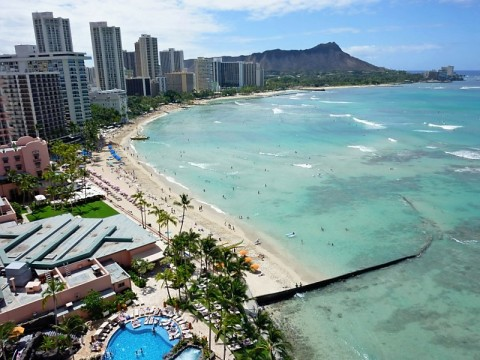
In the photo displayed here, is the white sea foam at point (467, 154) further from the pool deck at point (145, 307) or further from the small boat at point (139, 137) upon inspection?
the small boat at point (139, 137)

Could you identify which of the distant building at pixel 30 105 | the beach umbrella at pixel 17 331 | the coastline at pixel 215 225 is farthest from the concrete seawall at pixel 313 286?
the distant building at pixel 30 105

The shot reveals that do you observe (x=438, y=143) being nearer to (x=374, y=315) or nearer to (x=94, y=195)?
(x=374, y=315)

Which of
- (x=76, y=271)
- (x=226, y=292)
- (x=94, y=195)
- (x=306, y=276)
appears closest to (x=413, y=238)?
(x=306, y=276)

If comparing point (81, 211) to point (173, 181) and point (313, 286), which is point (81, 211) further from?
point (313, 286)

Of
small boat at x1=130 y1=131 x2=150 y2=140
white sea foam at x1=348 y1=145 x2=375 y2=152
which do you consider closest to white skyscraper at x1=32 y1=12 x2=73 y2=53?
small boat at x1=130 y1=131 x2=150 y2=140

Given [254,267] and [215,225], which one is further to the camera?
[215,225]

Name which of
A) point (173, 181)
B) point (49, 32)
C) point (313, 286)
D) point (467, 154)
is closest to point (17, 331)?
point (313, 286)
